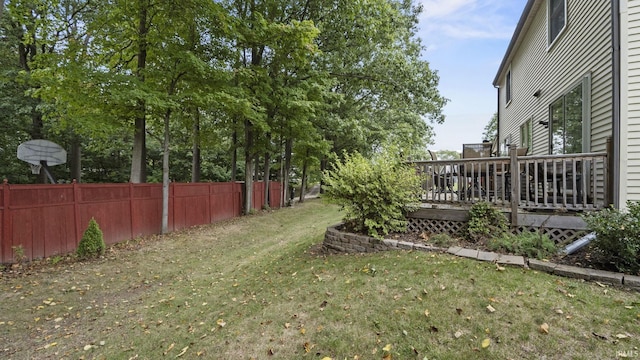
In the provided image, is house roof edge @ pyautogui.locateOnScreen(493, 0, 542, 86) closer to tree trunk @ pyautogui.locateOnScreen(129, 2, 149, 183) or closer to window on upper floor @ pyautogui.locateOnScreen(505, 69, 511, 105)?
window on upper floor @ pyautogui.locateOnScreen(505, 69, 511, 105)

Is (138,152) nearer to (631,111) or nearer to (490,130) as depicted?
(631,111)

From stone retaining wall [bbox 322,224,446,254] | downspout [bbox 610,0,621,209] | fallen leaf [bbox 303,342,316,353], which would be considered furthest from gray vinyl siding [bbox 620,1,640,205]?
fallen leaf [bbox 303,342,316,353]

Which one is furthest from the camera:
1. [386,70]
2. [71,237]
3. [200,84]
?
[386,70]

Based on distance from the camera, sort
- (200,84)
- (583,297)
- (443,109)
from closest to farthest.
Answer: (583,297)
(200,84)
(443,109)

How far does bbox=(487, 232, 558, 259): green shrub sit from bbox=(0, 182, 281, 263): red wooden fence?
8095 millimetres

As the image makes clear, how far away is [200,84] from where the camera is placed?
895 cm

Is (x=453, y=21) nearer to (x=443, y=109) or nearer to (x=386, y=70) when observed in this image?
(x=386, y=70)

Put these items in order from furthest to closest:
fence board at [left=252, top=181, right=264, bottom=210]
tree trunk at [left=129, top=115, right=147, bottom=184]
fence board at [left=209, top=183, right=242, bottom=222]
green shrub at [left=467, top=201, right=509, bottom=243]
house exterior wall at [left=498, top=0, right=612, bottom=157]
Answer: fence board at [left=252, top=181, right=264, bottom=210]
fence board at [left=209, top=183, right=242, bottom=222]
tree trunk at [left=129, top=115, right=147, bottom=184]
house exterior wall at [left=498, top=0, right=612, bottom=157]
green shrub at [left=467, top=201, right=509, bottom=243]

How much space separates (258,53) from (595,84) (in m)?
10.5

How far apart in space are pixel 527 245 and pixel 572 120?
355cm

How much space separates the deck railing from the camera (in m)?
4.48

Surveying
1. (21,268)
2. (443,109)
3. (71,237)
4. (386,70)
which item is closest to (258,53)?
(386,70)

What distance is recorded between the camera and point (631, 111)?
14.2 feet

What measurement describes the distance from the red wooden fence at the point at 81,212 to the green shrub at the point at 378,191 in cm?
562
